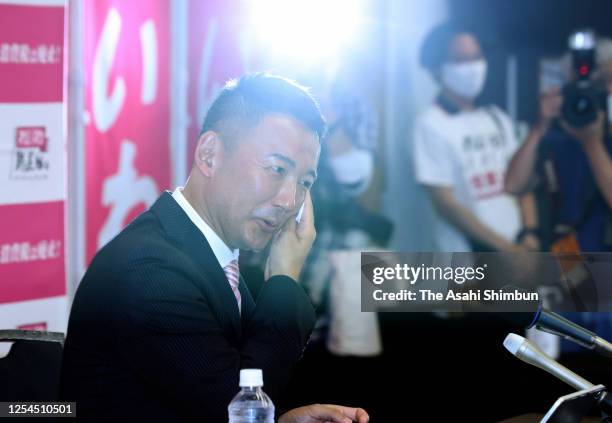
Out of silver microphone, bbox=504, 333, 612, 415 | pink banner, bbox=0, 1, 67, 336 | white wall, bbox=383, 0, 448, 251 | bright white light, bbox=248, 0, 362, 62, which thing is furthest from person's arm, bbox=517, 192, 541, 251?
silver microphone, bbox=504, 333, 612, 415

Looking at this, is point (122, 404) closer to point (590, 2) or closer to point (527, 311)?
point (527, 311)

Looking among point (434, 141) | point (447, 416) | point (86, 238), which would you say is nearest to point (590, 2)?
point (434, 141)

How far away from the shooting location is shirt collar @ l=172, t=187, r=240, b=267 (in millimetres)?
1742

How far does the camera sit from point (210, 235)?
1.75 meters

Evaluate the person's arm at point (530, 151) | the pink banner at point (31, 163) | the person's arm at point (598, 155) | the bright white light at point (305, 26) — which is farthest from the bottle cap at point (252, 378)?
the person's arm at point (598, 155)

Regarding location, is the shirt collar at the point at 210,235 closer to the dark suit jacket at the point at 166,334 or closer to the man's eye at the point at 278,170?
the dark suit jacket at the point at 166,334

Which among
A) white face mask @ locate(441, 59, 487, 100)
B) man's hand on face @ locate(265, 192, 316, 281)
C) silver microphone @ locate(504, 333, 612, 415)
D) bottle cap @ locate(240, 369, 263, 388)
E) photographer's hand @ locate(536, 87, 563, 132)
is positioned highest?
white face mask @ locate(441, 59, 487, 100)

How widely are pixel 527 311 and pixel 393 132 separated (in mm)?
3442

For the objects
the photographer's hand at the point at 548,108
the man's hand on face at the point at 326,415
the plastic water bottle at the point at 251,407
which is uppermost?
the photographer's hand at the point at 548,108

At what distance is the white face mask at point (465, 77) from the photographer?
473 centimetres

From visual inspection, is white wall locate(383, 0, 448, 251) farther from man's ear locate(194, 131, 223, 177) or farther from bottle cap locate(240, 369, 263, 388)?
bottle cap locate(240, 369, 263, 388)

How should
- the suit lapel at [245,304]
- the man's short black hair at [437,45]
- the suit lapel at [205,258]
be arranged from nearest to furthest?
the suit lapel at [205,258]
the suit lapel at [245,304]
the man's short black hair at [437,45]

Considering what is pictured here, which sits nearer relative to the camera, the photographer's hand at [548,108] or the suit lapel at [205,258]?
the suit lapel at [205,258]

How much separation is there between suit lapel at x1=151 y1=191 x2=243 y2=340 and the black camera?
332 cm
